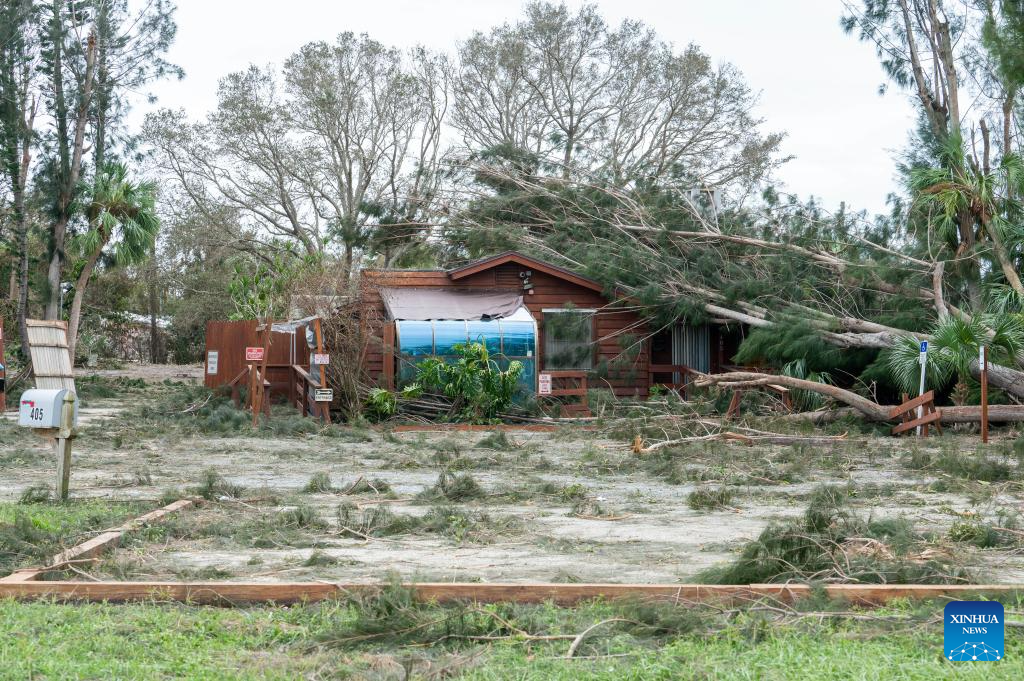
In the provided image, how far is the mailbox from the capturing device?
9016mm

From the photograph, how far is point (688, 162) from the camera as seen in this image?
1428 inches

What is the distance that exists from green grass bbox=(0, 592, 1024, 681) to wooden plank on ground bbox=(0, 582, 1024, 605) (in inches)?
4.5

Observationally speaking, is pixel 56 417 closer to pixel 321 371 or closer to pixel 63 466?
pixel 63 466

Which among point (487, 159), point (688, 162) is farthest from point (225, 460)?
point (688, 162)

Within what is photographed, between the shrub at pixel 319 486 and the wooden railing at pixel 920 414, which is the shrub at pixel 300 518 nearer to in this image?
the shrub at pixel 319 486

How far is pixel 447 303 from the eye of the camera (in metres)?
23.3

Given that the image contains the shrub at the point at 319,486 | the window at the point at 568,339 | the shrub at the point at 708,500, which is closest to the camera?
the shrub at the point at 708,500

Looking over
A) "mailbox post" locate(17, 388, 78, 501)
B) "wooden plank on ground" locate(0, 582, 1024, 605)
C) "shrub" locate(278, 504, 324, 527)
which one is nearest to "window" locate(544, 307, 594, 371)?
"mailbox post" locate(17, 388, 78, 501)

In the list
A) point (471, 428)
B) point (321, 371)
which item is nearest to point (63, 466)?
point (321, 371)

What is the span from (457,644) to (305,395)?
17.2 metres

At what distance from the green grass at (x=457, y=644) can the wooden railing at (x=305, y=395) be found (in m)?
13.7

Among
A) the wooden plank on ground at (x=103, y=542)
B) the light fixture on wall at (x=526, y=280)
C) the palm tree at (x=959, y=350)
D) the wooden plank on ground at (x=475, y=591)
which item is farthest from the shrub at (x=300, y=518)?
the light fixture on wall at (x=526, y=280)

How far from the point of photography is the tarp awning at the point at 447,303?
2244cm

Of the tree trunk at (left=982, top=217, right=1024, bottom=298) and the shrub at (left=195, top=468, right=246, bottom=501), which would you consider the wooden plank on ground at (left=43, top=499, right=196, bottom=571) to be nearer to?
the shrub at (left=195, top=468, right=246, bottom=501)
